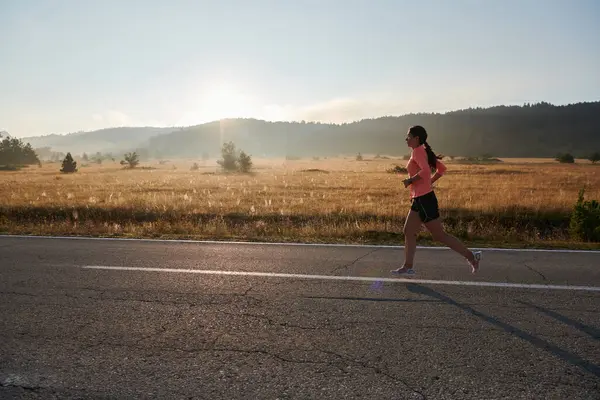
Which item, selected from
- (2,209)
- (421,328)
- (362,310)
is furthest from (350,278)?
(2,209)

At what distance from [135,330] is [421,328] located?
8.93 ft

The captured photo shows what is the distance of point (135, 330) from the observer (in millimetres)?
4250

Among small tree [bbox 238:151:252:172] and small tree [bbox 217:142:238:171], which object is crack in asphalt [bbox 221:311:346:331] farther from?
small tree [bbox 217:142:238:171]

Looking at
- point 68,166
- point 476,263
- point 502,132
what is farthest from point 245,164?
point 502,132

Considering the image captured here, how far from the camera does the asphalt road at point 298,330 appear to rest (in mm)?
3238

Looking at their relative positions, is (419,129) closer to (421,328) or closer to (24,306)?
(421,328)

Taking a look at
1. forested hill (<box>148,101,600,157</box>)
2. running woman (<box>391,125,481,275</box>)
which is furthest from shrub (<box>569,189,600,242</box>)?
forested hill (<box>148,101,600,157</box>)

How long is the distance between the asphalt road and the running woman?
15.2 inches

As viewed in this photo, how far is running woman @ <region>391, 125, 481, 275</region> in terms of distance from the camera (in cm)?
599

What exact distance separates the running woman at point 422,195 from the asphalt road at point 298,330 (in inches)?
15.2

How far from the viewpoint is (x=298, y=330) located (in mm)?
4219

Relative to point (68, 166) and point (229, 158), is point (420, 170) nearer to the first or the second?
point (229, 158)

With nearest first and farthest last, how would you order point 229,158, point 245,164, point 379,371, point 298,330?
point 379,371 → point 298,330 → point 245,164 → point 229,158

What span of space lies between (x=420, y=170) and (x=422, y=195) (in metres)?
0.35
